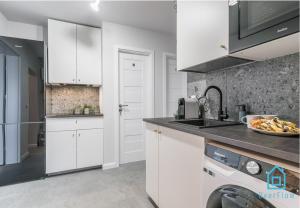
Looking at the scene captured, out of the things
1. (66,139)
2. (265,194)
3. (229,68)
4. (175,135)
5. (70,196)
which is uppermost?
(229,68)

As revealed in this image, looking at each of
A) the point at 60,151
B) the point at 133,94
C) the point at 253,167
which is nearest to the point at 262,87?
the point at 253,167

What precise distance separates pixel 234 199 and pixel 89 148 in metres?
2.41

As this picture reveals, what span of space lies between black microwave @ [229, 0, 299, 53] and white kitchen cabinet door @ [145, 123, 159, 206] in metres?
1.01

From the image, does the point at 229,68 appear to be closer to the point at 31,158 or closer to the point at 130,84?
the point at 130,84

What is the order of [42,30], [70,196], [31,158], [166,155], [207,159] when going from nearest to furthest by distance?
[207,159]
[166,155]
[70,196]
[31,158]
[42,30]

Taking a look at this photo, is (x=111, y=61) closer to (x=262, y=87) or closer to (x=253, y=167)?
(x=262, y=87)

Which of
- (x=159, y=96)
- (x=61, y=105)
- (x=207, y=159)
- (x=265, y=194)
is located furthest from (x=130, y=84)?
(x=265, y=194)

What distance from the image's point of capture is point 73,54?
2668 millimetres

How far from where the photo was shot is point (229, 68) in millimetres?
1562

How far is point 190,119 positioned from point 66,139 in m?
1.99

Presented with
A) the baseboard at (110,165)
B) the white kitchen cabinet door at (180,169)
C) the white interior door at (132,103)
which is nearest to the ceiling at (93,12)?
the white interior door at (132,103)

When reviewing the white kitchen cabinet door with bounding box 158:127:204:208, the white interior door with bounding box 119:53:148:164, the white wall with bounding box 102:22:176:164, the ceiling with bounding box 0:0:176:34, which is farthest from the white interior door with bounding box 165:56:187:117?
the white kitchen cabinet door with bounding box 158:127:204:208

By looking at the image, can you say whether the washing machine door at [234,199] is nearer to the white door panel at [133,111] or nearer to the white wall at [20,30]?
the white door panel at [133,111]

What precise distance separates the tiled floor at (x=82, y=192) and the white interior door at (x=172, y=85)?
1537mm
